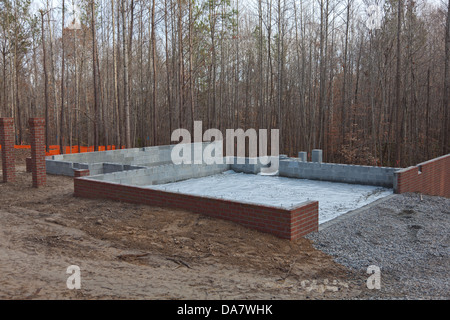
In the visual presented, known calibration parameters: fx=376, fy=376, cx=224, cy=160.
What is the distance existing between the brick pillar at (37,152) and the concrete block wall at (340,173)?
7.22m

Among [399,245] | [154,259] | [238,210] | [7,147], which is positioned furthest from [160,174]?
[399,245]

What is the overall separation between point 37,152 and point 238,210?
20.7ft

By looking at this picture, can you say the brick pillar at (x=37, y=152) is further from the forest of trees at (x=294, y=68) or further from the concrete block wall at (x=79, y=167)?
the forest of trees at (x=294, y=68)

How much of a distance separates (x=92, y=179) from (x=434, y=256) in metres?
6.79

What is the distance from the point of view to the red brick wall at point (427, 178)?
360 inches

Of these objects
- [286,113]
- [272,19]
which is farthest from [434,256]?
[286,113]

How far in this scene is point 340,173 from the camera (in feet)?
36.9

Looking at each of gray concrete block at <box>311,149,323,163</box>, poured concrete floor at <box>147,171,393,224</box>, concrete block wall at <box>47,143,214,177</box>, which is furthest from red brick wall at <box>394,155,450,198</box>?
concrete block wall at <box>47,143,214,177</box>

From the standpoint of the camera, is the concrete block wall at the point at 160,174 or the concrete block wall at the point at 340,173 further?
the concrete block wall at the point at 340,173

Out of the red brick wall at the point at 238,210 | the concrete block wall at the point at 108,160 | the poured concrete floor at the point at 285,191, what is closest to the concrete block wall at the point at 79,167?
the concrete block wall at the point at 108,160

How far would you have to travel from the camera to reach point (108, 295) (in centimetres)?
369

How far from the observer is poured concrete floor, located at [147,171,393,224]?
8.36 m

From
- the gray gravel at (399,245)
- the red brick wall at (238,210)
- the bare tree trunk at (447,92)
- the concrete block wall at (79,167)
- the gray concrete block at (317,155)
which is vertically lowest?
the gray gravel at (399,245)

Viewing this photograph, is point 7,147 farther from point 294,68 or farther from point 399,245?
point 294,68
